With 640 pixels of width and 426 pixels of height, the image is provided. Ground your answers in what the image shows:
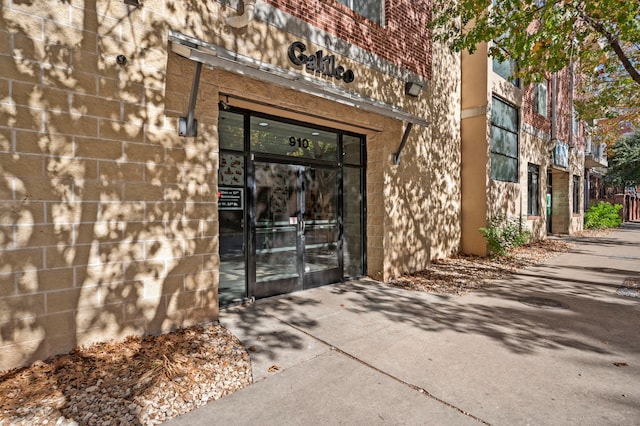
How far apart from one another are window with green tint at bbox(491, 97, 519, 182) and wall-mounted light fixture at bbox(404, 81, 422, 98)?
4778 mm

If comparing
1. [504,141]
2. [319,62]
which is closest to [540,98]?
[504,141]

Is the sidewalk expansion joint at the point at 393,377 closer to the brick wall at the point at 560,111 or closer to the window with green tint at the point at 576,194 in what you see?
the brick wall at the point at 560,111

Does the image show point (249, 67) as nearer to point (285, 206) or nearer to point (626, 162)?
point (285, 206)

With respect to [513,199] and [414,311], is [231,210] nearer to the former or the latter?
[414,311]

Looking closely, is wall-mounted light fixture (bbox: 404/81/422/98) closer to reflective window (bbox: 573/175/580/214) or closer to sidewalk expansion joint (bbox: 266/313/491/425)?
sidewalk expansion joint (bbox: 266/313/491/425)

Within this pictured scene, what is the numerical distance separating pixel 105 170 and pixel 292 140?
10.1 ft

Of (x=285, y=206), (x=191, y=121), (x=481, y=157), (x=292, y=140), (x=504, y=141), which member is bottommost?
(x=285, y=206)

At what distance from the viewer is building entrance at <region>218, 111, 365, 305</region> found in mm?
5250

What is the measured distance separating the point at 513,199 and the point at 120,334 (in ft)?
39.7

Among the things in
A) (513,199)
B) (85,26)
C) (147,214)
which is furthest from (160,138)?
(513,199)

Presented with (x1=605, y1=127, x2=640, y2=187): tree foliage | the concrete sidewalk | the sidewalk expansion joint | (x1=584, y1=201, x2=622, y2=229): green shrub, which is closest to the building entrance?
the concrete sidewalk

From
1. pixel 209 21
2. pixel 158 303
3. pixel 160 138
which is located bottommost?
pixel 158 303

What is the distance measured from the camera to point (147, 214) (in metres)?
3.87

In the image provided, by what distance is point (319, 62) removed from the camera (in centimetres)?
558
